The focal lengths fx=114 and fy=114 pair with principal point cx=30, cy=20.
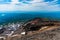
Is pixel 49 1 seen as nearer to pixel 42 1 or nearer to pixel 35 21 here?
pixel 42 1

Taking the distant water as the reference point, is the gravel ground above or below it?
below

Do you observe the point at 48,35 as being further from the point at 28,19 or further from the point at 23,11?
the point at 23,11

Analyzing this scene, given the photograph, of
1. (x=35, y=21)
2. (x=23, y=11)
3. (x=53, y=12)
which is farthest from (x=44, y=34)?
(x=23, y=11)

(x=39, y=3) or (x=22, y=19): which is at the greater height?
(x=39, y=3)

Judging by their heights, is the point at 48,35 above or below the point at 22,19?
below

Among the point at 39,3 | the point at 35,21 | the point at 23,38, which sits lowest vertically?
the point at 23,38

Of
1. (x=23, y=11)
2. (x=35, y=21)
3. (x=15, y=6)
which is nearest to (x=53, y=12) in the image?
(x=35, y=21)

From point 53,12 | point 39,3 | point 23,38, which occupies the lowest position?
point 23,38

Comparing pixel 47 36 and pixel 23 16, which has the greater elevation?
pixel 23 16

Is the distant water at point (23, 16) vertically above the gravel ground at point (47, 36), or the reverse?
the distant water at point (23, 16)
